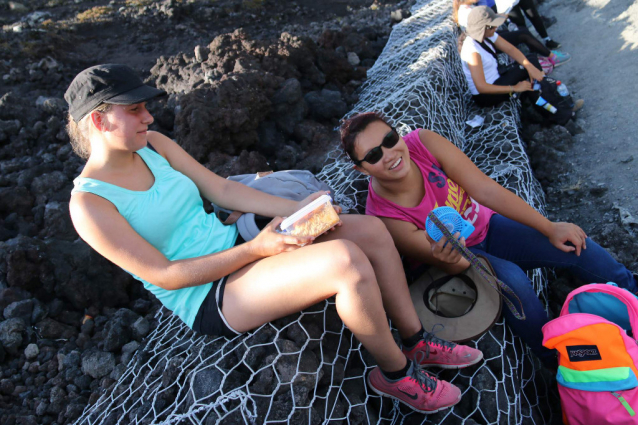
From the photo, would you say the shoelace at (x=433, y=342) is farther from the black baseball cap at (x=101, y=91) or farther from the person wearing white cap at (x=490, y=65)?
the person wearing white cap at (x=490, y=65)

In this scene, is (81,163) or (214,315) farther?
(81,163)

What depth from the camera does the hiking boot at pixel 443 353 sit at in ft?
5.82

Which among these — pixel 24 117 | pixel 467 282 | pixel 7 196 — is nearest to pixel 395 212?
pixel 467 282

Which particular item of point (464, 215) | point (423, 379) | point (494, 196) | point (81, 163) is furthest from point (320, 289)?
point (81, 163)

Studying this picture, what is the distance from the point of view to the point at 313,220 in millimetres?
1703

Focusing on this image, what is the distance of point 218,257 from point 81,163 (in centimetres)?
254

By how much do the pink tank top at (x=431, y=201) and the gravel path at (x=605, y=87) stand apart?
1192mm

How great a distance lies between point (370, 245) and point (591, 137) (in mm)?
2730

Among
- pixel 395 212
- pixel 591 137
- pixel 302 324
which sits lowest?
pixel 591 137

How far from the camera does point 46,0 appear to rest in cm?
913

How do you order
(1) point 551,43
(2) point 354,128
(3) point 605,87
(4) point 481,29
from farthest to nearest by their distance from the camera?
(1) point 551,43
(3) point 605,87
(4) point 481,29
(2) point 354,128

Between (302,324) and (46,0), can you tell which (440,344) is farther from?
(46,0)

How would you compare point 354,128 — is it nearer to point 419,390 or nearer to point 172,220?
point 172,220

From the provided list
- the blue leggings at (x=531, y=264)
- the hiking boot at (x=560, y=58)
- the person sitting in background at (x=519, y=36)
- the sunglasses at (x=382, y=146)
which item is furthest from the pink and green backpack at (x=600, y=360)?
the hiking boot at (x=560, y=58)
